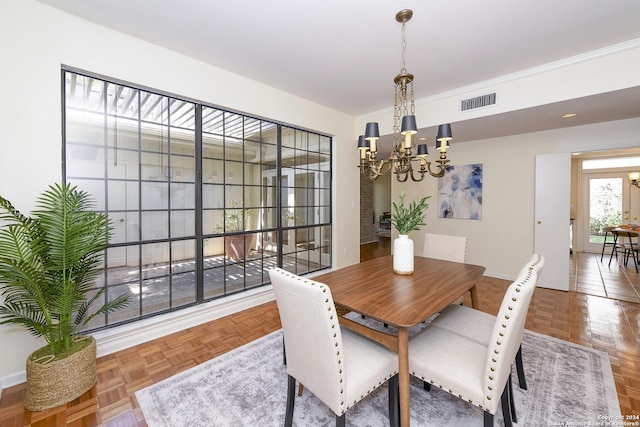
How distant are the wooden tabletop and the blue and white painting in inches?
108

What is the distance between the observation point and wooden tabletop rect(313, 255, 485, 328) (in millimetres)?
1387

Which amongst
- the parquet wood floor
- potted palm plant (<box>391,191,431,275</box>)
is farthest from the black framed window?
potted palm plant (<box>391,191,431,275</box>)

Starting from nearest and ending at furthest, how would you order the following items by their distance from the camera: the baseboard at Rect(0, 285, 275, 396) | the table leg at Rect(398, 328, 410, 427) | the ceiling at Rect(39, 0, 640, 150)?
the table leg at Rect(398, 328, 410, 427) < the ceiling at Rect(39, 0, 640, 150) < the baseboard at Rect(0, 285, 275, 396)

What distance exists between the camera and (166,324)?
8.45 feet

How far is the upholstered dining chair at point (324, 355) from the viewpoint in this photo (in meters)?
1.17

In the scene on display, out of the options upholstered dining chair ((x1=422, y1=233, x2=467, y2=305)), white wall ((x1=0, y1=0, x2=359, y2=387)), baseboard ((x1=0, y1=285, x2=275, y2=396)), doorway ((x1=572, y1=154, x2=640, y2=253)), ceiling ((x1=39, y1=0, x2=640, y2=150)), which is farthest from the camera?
doorway ((x1=572, y1=154, x2=640, y2=253))

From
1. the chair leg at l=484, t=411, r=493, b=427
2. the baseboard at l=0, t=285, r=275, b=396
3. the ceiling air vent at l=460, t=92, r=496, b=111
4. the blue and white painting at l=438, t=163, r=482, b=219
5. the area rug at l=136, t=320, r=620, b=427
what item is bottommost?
the area rug at l=136, t=320, r=620, b=427

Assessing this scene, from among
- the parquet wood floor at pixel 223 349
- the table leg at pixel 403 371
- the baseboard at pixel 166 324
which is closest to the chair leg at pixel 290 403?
the table leg at pixel 403 371

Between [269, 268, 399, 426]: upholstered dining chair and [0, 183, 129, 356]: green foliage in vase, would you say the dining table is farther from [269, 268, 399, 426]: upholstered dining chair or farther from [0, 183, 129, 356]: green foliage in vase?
[0, 183, 129, 356]: green foliage in vase

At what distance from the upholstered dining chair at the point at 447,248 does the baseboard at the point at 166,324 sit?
2068 mm

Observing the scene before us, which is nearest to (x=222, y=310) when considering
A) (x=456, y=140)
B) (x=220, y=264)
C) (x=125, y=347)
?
(x=220, y=264)

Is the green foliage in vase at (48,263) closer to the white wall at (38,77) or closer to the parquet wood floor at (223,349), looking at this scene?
the white wall at (38,77)

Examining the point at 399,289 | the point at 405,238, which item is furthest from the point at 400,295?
the point at 405,238

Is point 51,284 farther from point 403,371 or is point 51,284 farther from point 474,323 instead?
point 474,323
